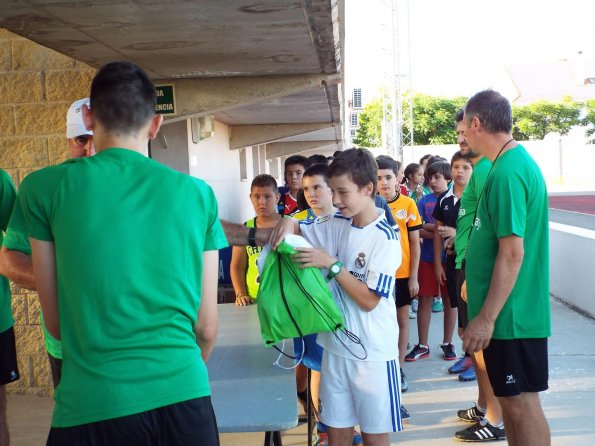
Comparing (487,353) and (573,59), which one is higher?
(573,59)

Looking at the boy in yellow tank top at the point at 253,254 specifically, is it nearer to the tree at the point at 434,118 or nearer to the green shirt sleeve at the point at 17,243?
the green shirt sleeve at the point at 17,243

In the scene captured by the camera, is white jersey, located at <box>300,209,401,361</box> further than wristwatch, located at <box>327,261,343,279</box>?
Yes

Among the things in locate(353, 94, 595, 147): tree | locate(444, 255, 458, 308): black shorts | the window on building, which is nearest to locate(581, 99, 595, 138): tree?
locate(353, 94, 595, 147): tree

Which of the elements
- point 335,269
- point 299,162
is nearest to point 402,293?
point 299,162

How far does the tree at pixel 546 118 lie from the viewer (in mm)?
57188

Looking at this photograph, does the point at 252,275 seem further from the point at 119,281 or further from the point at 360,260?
the point at 119,281

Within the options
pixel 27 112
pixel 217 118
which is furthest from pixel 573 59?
pixel 27 112

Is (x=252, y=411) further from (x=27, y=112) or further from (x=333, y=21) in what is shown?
(x=27, y=112)

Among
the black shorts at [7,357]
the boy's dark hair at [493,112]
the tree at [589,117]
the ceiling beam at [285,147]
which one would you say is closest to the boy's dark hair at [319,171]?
the boy's dark hair at [493,112]

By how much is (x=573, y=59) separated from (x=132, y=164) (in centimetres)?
8818

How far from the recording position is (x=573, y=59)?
80875 millimetres

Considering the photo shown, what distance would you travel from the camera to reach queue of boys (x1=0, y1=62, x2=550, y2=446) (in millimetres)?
1833

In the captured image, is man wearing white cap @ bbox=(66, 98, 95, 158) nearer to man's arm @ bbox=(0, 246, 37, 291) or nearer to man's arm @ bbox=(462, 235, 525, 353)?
man's arm @ bbox=(0, 246, 37, 291)

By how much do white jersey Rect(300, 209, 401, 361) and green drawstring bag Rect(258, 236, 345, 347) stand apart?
233mm
